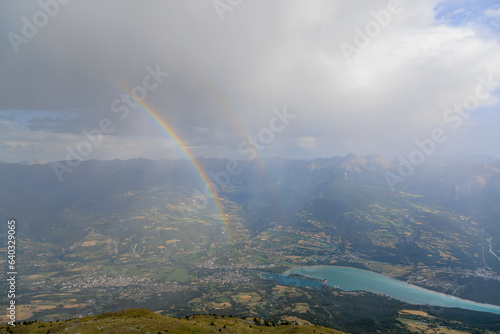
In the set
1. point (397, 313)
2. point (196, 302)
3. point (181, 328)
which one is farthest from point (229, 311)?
point (181, 328)

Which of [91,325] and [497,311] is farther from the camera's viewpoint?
[497,311]

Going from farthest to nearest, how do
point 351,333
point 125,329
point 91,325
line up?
1. point 351,333
2. point 91,325
3. point 125,329

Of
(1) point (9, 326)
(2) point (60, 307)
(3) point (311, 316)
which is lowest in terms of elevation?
(2) point (60, 307)

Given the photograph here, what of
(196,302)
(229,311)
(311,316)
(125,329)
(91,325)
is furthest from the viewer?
(196,302)

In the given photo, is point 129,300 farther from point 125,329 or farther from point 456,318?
point 456,318

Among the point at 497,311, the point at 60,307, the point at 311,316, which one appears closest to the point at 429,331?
the point at 311,316

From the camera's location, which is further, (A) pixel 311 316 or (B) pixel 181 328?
(A) pixel 311 316

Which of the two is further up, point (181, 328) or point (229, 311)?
point (181, 328)

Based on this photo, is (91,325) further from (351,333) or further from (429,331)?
(429,331)

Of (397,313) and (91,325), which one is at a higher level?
(91,325)
